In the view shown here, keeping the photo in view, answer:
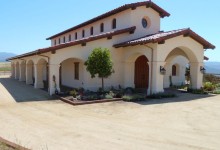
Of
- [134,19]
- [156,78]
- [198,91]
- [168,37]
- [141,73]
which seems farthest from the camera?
[141,73]

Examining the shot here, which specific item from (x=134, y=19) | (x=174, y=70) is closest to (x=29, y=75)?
(x=134, y=19)

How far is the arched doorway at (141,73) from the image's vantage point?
22500mm

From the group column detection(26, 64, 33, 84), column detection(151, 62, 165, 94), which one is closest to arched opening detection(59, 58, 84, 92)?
column detection(26, 64, 33, 84)

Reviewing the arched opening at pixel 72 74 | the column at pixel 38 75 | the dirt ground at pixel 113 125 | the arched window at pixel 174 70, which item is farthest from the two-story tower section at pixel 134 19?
the dirt ground at pixel 113 125

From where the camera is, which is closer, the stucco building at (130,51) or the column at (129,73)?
the stucco building at (130,51)

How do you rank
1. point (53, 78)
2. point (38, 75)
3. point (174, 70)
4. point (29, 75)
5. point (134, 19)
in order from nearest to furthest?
point (53, 78), point (134, 19), point (38, 75), point (174, 70), point (29, 75)

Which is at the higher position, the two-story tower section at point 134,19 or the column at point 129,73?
the two-story tower section at point 134,19

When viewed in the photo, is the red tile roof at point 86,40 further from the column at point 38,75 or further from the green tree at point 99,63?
the column at point 38,75

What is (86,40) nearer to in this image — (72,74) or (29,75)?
(72,74)

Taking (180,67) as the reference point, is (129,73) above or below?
below

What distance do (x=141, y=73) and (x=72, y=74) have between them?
242 inches

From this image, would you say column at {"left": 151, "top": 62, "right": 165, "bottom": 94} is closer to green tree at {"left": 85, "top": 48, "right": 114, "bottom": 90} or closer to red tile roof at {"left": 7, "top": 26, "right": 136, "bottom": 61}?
green tree at {"left": 85, "top": 48, "right": 114, "bottom": 90}

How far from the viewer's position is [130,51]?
20672 millimetres

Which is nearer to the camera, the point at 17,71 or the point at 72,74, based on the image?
the point at 72,74
